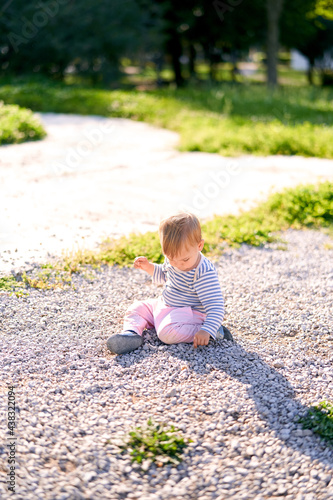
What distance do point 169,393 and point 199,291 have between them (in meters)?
0.81

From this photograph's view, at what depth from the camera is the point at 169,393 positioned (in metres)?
3.06

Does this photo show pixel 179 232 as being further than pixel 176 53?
No

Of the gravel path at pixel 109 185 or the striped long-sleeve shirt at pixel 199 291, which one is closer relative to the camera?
the striped long-sleeve shirt at pixel 199 291

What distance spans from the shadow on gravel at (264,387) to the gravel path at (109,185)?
1982 millimetres

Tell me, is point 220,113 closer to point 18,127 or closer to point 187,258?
point 18,127

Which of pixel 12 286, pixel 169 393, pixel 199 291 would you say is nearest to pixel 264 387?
pixel 169 393

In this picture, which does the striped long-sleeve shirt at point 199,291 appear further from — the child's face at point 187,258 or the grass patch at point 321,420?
the grass patch at point 321,420

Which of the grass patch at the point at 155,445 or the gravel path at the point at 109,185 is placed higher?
the grass patch at the point at 155,445

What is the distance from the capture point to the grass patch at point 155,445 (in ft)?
8.42

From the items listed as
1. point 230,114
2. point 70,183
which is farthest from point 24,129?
point 230,114

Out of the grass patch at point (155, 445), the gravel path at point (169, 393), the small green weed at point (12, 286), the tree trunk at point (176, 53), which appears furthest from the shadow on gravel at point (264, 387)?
the tree trunk at point (176, 53)

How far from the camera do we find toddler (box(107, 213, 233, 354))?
3383mm

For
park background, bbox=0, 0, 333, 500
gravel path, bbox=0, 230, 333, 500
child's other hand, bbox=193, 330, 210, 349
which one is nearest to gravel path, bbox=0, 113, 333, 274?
park background, bbox=0, 0, 333, 500

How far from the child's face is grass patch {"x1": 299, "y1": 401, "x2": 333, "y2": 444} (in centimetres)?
118
